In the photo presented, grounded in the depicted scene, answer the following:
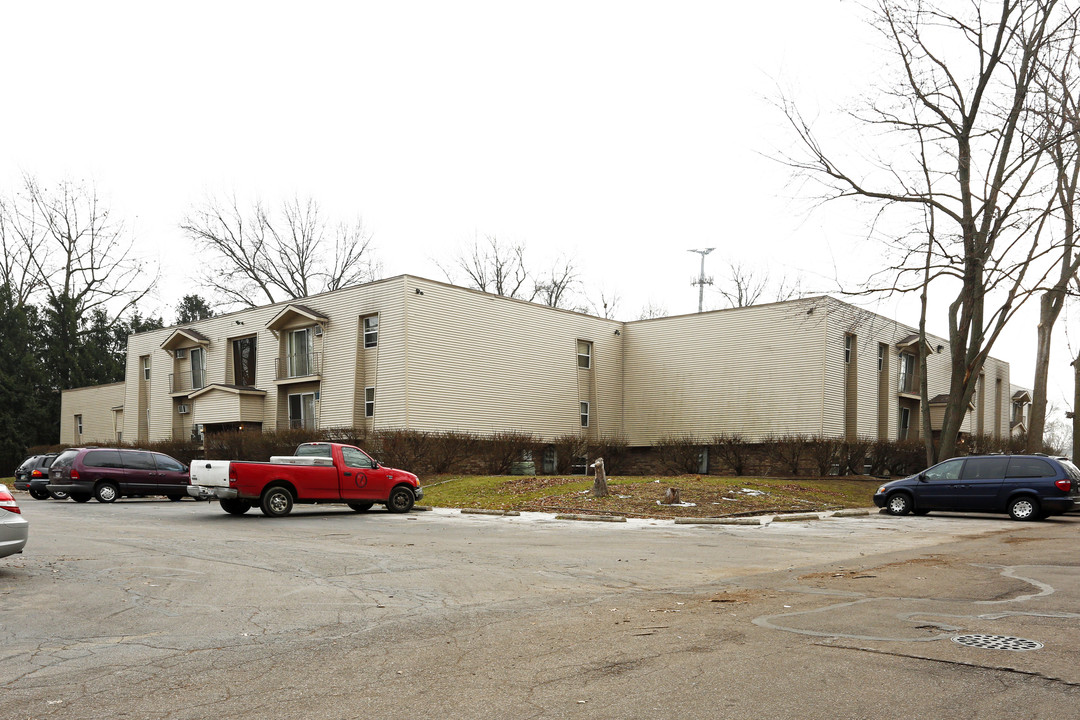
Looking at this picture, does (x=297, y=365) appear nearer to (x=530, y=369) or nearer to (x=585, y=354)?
(x=530, y=369)

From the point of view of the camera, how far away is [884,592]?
9.54 m

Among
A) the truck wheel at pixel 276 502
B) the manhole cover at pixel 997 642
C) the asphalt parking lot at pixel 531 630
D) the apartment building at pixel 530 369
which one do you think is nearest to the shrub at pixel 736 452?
the apartment building at pixel 530 369

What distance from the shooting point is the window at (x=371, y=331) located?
38.5 metres

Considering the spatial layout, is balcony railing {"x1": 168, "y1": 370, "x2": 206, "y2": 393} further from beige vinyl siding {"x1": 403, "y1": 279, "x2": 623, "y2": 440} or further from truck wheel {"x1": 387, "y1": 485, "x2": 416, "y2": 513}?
truck wheel {"x1": 387, "y1": 485, "x2": 416, "y2": 513}

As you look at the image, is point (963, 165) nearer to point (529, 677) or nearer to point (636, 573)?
point (636, 573)

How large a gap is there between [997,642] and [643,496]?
53.8ft

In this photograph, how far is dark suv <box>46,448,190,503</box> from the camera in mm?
26797

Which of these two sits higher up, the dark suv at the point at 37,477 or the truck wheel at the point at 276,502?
the truck wheel at the point at 276,502

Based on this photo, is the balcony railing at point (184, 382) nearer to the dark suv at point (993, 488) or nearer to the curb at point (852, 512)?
the curb at point (852, 512)

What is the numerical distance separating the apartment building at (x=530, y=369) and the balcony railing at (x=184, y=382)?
85mm

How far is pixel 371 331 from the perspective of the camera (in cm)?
3884

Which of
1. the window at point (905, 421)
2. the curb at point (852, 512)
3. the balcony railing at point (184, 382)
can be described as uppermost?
the balcony railing at point (184, 382)

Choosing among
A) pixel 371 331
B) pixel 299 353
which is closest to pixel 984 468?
pixel 371 331

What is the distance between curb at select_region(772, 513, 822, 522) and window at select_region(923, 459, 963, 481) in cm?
345
